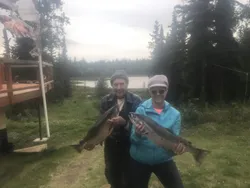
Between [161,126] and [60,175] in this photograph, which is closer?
[161,126]

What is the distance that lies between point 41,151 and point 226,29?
20738 mm

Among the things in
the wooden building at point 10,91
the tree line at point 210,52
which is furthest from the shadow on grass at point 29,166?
the tree line at point 210,52

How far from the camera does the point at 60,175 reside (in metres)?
7.37

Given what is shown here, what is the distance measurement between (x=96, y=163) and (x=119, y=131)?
14.6 feet

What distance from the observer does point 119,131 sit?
3879 mm

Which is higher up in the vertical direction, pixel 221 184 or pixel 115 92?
pixel 115 92

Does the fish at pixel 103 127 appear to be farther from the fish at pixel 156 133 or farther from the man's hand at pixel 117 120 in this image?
the fish at pixel 156 133

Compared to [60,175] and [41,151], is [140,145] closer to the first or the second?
[60,175]

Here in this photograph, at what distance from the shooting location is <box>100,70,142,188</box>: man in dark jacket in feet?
12.5

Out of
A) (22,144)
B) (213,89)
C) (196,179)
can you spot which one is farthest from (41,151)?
(213,89)

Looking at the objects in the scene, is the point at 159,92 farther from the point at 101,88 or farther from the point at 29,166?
the point at 101,88

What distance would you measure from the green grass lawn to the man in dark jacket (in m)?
2.16

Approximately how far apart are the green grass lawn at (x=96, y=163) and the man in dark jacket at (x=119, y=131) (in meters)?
2.16

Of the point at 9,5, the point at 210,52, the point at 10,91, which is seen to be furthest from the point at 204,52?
the point at 10,91
